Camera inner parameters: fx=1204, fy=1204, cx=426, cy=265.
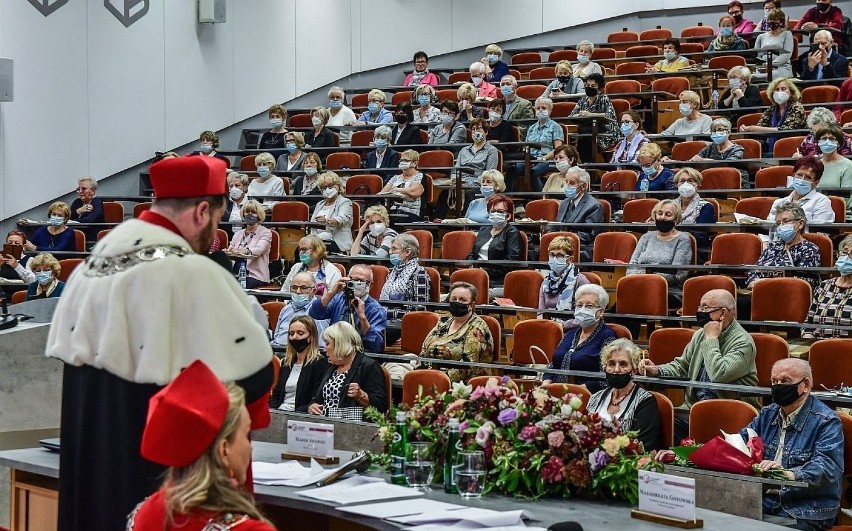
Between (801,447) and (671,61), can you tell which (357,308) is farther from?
(671,61)

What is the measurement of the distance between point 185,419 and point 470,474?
5.41ft

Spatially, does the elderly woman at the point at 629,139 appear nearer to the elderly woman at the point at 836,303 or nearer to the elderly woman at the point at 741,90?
the elderly woman at the point at 741,90

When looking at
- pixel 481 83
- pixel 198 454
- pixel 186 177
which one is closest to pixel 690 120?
pixel 481 83

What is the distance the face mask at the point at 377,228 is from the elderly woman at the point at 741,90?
4711 mm

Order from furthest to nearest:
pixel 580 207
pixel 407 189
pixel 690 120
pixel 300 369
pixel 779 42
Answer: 1. pixel 779 42
2. pixel 690 120
3. pixel 407 189
4. pixel 580 207
5. pixel 300 369

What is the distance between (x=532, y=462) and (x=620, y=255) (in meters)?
5.84

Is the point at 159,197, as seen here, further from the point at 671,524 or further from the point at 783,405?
the point at 783,405

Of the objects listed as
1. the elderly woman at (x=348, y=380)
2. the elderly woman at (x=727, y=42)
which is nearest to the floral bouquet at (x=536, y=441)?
the elderly woman at (x=348, y=380)

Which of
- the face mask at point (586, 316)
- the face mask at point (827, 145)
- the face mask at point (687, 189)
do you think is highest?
the face mask at point (827, 145)

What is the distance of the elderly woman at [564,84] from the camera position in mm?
14656

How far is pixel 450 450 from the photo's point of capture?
3.95 m

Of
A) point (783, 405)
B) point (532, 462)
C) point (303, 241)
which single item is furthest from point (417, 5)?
point (532, 462)

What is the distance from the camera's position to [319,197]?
12.1 metres

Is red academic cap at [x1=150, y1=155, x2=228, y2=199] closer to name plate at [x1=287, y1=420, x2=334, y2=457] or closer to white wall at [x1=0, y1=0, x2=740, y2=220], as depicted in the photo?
name plate at [x1=287, y1=420, x2=334, y2=457]
